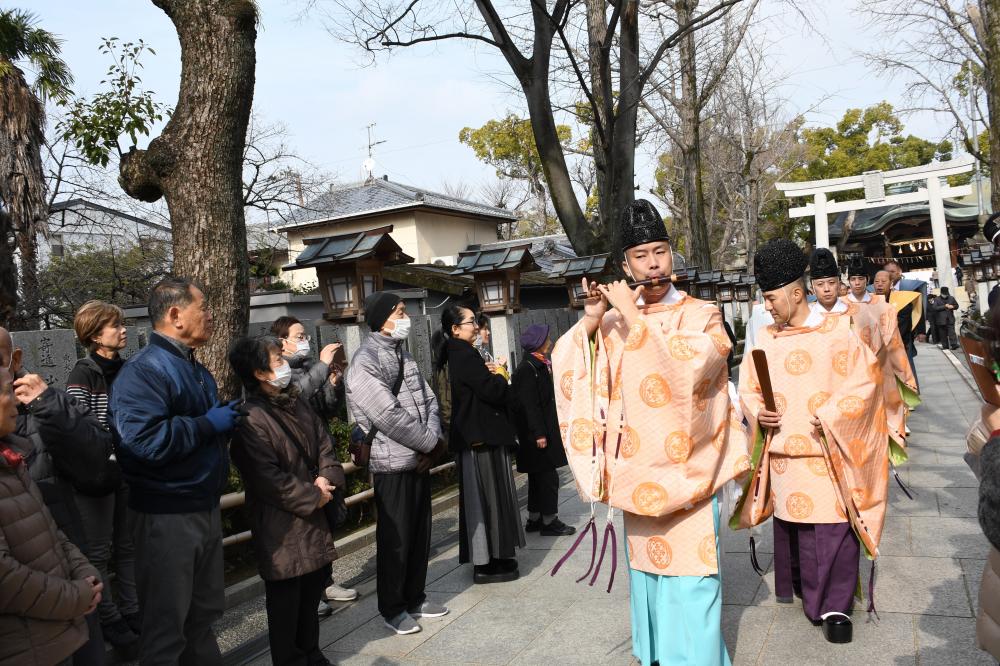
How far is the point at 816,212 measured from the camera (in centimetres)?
2867

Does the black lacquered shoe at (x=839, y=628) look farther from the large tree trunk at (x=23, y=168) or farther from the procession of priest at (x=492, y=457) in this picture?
the large tree trunk at (x=23, y=168)

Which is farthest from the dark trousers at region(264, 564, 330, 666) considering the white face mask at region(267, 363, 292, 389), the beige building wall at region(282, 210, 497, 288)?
the beige building wall at region(282, 210, 497, 288)

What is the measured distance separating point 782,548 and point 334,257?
432cm

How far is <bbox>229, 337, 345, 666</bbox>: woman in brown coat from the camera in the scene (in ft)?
12.8

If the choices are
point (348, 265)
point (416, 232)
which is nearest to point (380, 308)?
point (348, 265)

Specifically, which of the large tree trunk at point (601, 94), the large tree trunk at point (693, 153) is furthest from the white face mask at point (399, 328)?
the large tree trunk at point (693, 153)

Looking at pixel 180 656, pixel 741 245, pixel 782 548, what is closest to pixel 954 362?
pixel 782 548

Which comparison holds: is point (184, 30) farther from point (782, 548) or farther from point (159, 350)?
point (782, 548)

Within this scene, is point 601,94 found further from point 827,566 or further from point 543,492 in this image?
point 827,566

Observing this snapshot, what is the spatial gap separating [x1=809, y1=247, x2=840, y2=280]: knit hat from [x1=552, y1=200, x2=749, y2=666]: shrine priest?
3161 millimetres

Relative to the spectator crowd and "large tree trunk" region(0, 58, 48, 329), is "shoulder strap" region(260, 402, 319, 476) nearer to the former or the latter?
the spectator crowd

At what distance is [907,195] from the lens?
1121 inches

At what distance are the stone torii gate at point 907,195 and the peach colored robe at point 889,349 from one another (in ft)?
69.9

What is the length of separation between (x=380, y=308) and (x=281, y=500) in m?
1.45
